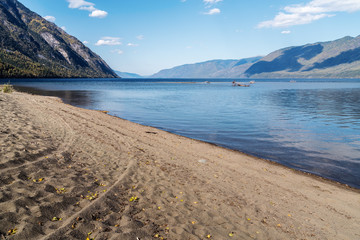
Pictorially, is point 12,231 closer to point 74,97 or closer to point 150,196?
point 150,196

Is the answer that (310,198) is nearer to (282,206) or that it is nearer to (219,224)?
(282,206)

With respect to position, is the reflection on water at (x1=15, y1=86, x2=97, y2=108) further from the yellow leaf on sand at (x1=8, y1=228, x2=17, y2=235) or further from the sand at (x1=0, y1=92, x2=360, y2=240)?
the yellow leaf on sand at (x1=8, y1=228, x2=17, y2=235)

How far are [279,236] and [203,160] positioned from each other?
7657 millimetres

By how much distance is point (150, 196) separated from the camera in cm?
887

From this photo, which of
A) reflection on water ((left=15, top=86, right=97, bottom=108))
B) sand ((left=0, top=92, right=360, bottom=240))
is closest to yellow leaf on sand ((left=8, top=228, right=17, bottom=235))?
sand ((left=0, top=92, right=360, bottom=240))

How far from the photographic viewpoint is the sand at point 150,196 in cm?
674

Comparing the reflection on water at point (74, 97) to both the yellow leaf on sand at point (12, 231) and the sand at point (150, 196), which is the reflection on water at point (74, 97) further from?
the yellow leaf on sand at point (12, 231)

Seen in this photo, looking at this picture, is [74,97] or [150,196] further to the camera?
[74,97]

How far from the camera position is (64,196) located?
785cm

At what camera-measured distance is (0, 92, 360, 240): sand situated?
6.74m

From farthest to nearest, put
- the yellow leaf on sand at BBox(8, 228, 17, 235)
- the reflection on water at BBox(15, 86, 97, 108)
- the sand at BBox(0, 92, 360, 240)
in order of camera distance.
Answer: the reflection on water at BBox(15, 86, 97, 108) < the sand at BBox(0, 92, 360, 240) < the yellow leaf on sand at BBox(8, 228, 17, 235)

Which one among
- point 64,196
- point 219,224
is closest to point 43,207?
point 64,196

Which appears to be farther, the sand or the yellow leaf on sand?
the sand

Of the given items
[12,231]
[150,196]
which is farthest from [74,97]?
[12,231]
